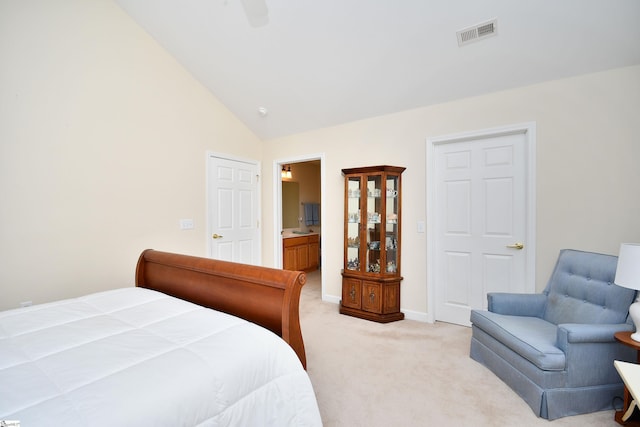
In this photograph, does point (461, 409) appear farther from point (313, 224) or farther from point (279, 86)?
point (313, 224)

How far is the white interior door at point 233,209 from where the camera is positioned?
3.83m

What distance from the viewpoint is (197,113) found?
364cm

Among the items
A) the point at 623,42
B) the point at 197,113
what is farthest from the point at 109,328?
the point at 623,42

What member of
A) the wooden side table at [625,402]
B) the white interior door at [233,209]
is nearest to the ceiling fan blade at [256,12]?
the white interior door at [233,209]

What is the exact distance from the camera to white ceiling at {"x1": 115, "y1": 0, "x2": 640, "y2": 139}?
2.21 metres

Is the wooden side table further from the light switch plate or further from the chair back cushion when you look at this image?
the light switch plate

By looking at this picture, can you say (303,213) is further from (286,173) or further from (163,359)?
(163,359)

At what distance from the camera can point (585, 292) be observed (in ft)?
6.93

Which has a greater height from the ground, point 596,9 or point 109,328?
point 596,9

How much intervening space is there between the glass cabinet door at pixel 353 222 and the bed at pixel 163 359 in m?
1.97

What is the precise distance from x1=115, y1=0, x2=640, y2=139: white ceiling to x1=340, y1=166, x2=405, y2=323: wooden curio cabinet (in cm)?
85

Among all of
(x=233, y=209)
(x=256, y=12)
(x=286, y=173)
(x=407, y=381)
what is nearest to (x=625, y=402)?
(x=407, y=381)

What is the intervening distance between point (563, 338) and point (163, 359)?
2225 millimetres

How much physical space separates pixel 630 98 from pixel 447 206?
1648 mm
